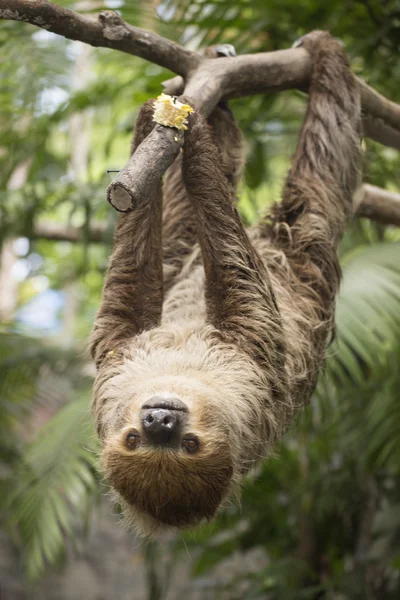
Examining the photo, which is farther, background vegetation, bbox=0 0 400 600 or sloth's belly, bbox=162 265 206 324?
background vegetation, bbox=0 0 400 600

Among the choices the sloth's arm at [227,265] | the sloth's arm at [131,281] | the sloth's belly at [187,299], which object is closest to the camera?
the sloth's arm at [227,265]

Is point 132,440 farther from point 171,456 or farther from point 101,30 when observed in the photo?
point 101,30

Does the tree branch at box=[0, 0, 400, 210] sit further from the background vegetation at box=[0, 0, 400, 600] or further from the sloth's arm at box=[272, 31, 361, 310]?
the background vegetation at box=[0, 0, 400, 600]

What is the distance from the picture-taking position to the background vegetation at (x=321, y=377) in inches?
215

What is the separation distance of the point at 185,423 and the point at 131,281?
0.86 metres

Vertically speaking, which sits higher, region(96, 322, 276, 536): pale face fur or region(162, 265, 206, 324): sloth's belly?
region(162, 265, 206, 324): sloth's belly

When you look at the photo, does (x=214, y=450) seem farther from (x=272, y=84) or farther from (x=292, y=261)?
(x=272, y=84)

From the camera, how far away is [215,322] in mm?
3611

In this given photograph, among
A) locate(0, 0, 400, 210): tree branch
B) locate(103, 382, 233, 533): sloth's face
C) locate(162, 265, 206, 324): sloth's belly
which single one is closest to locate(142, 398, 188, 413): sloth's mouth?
locate(103, 382, 233, 533): sloth's face

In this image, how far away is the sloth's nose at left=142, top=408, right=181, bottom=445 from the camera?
3.07m

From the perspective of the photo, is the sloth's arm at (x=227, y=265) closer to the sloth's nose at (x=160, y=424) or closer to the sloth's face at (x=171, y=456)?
the sloth's face at (x=171, y=456)

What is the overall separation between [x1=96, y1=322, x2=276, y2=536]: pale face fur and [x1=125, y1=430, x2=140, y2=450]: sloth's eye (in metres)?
0.02

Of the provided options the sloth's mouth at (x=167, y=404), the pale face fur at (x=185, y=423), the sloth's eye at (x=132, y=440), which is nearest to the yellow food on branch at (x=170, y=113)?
the pale face fur at (x=185, y=423)

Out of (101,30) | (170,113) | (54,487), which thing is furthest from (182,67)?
(54,487)
